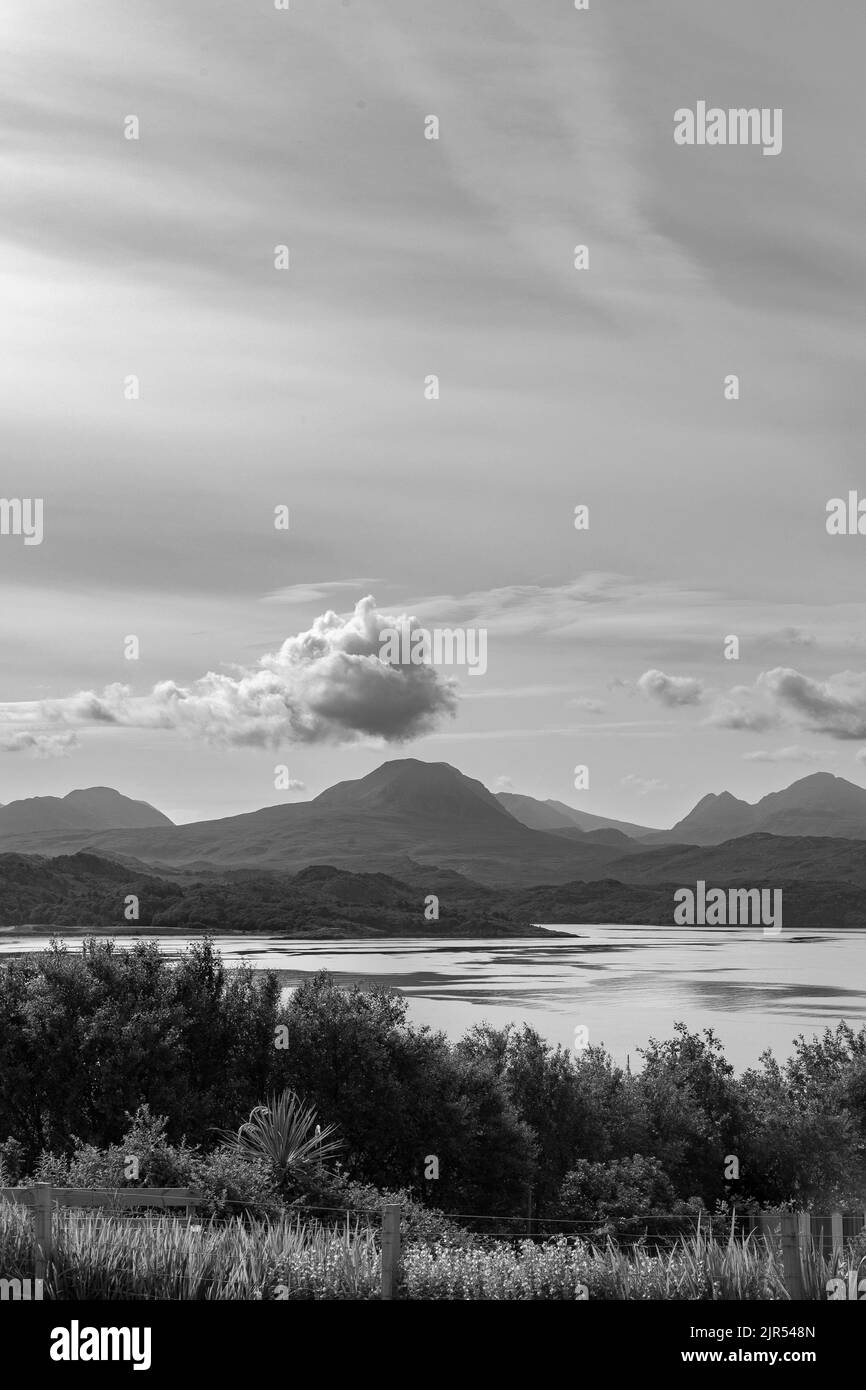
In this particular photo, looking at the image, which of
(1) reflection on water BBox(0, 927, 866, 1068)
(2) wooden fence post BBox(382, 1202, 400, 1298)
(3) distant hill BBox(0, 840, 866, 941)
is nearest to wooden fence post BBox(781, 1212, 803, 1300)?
(2) wooden fence post BBox(382, 1202, 400, 1298)

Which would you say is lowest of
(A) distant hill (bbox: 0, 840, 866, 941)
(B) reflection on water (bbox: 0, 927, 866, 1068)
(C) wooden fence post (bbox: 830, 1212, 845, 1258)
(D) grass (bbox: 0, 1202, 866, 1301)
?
(B) reflection on water (bbox: 0, 927, 866, 1068)

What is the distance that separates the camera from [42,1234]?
13.8 meters

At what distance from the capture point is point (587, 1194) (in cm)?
3841

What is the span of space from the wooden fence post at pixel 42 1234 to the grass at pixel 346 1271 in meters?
0.16

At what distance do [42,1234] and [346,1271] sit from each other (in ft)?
11.3

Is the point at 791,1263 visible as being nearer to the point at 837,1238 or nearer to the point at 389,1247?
the point at 837,1238

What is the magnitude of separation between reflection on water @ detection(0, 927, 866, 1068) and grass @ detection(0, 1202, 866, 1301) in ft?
260

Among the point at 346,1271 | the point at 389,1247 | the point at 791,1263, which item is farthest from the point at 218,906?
the point at 791,1263

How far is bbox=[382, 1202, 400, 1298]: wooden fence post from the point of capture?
1349 cm

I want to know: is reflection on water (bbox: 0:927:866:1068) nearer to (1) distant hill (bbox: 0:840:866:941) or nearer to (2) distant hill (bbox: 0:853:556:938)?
(1) distant hill (bbox: 0:840:866:941)
